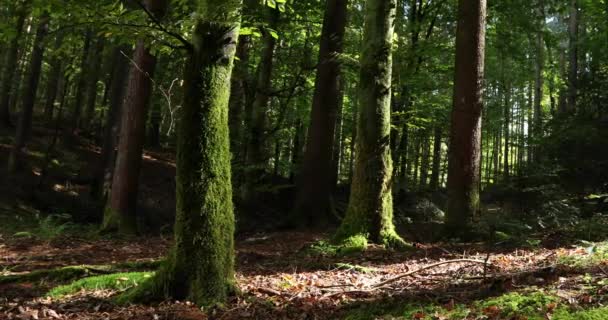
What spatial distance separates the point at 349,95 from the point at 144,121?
1602 centimetres

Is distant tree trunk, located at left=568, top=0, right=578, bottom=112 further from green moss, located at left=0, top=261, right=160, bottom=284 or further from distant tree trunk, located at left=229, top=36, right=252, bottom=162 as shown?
green moss, located at left=0, top=261, right=160, bottom=284

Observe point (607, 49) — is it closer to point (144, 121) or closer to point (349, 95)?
point (349, 95)

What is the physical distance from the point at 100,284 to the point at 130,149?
5.77 m

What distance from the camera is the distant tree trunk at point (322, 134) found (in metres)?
12.6

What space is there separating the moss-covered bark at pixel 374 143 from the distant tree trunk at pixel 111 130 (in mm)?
8539

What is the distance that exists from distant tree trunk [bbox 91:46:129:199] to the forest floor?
15.5 feet

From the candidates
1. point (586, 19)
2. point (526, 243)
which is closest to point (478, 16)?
point (526, 243)

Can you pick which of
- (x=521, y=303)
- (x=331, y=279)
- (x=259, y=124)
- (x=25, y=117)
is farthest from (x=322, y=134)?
(x=25, y=117)

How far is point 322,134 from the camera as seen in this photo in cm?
1266

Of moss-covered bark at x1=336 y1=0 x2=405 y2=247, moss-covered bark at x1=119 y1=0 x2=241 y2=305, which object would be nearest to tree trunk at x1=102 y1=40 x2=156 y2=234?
moss-covered bark at x1=336 y1=0 x2=405 y2=247

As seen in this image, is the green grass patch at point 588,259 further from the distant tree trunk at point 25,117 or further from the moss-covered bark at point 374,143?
the distant tree trunk at point 25,117

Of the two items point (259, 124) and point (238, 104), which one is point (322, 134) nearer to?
point (259, 124)

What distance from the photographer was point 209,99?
4176mm

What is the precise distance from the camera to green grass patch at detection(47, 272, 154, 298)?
4895mm
